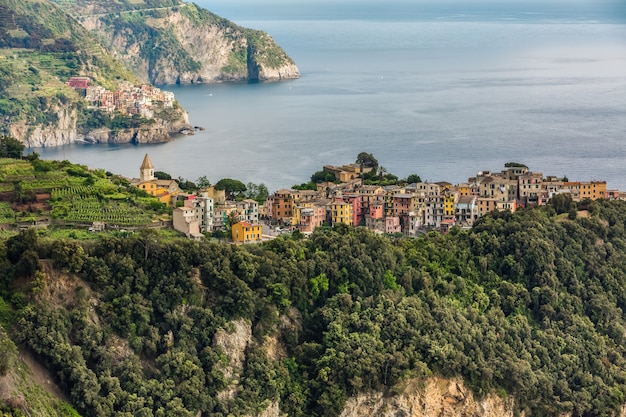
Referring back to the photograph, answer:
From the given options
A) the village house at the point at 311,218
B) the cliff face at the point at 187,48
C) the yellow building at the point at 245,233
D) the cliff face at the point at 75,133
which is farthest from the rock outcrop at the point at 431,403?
the cliff face at the point at 187,48

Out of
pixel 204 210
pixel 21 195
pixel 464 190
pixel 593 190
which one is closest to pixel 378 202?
pixel 464 190

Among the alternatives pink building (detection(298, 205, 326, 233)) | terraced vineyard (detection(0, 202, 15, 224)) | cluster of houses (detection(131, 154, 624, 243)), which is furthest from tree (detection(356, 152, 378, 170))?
terraced vineyard (detection(0, 202, 15, 224))

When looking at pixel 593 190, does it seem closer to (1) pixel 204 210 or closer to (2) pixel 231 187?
(2) pixel 231 187

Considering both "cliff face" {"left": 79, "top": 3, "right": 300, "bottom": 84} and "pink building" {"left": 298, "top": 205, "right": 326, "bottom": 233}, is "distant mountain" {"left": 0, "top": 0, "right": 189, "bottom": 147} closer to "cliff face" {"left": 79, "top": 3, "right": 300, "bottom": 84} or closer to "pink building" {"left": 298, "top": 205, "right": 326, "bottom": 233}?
"cliff face" {"left": 79, "top": 3, "right": 300, "bottom": 84}

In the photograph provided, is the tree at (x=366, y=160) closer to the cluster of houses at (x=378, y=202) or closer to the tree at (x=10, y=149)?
the cluster of houses at (x=378, y=202)

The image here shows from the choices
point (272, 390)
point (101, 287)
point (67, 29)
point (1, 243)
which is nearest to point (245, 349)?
point (272, 390)
